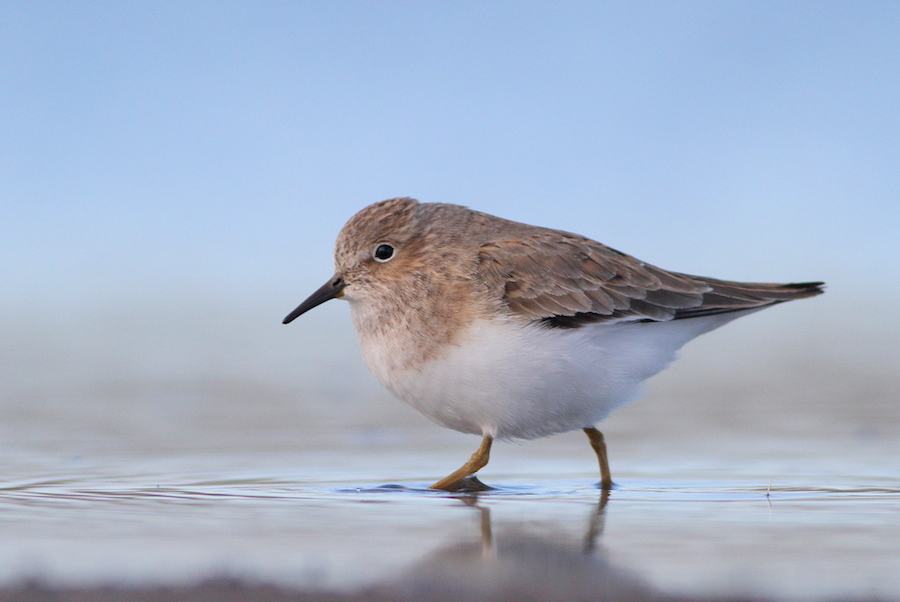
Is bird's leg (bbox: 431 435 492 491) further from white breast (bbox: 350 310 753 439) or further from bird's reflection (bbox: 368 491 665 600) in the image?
bird's reflection (bbox: 368 491 665 600)

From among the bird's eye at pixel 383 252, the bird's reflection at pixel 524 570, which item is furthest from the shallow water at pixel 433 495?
the bird's eye at pixel 383 252

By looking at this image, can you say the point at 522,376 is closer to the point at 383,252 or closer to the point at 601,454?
the point at 601,454

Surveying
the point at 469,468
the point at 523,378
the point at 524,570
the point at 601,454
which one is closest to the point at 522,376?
the point at 523,378

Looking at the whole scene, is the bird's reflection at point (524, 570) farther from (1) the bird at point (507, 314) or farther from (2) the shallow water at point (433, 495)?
(1) the bird at point (507, 314)

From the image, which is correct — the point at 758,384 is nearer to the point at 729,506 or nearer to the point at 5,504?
the point at 729,506

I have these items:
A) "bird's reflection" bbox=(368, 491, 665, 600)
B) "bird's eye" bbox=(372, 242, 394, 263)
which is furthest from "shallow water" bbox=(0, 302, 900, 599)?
"bird's eye" bbox=(372, 242, 394, 263)
